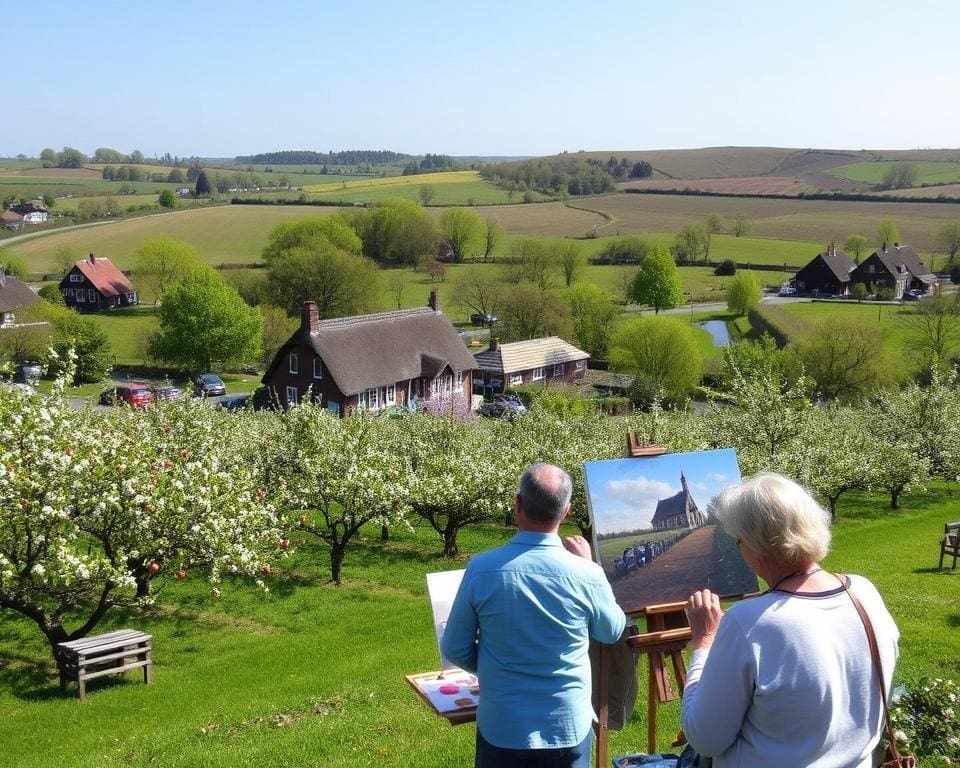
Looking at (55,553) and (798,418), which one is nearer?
(55,553)

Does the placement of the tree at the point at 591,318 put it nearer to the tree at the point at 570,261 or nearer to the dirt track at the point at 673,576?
the tree at the point at 570,261

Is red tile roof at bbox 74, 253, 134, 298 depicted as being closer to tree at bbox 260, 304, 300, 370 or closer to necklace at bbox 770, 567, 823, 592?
tree at bbox 260, 304, 300, 370

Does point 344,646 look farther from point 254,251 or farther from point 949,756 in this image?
point 254,251

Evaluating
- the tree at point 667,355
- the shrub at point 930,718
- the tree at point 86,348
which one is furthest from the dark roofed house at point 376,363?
the shrub at point 930,718

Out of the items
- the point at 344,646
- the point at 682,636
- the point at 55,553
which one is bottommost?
the point at 344,646

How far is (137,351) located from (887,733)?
87325mm

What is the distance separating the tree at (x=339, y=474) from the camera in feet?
79.5

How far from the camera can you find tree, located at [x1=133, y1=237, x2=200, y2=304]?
A: 110375 millimetres

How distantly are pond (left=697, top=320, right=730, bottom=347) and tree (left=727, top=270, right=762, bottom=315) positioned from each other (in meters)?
3.42

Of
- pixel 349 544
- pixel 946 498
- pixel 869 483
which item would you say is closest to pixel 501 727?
pixel 349 544

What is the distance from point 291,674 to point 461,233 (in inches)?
5135

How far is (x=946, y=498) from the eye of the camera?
41781mm

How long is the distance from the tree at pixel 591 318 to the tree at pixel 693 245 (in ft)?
181

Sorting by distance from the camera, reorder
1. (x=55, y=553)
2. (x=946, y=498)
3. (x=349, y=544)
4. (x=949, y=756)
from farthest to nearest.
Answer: (x=946, y=498), (x=349, y=544), (x=55, y=553), (x=949, y=756)
